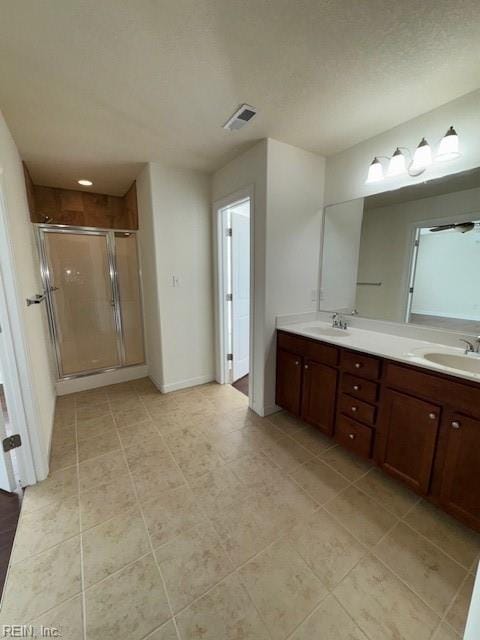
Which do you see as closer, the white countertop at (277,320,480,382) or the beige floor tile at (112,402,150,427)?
the white countertop at (277,320,480,382)

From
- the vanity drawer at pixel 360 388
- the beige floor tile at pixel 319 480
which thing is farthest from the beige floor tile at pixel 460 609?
the vanity drawer at pixel 360 388

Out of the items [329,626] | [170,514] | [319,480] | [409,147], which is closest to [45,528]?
[170,514]

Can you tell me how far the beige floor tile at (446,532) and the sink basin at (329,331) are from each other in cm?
120

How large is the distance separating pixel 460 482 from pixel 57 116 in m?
3.24

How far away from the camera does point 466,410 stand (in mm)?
1268

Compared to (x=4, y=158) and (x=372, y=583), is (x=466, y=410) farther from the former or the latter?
(x=4, y=158)

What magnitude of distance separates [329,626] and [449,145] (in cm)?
249

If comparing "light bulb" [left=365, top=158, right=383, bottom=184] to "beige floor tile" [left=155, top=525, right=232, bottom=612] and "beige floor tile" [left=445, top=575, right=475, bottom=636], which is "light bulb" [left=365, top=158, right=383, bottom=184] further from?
"beige floor tile" [left=155, top=525, right=232, bottom=612]

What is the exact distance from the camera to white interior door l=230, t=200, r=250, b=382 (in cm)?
294

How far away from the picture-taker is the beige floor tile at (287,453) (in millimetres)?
1868

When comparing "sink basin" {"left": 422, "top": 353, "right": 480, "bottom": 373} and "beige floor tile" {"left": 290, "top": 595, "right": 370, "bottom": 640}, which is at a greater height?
"sink basin" {"left": 422, "top": 353, "right": 480, "bottom": 373}

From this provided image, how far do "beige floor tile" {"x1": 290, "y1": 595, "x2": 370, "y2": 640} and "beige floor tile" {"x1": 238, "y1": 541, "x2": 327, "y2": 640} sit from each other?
24 mm

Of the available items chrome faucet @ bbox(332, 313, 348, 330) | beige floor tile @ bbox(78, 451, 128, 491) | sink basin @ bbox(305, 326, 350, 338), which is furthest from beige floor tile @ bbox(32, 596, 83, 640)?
chrome faucet @ bbox(332, 313, 348, 330)

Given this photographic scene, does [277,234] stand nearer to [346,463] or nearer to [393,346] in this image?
[393,346]
